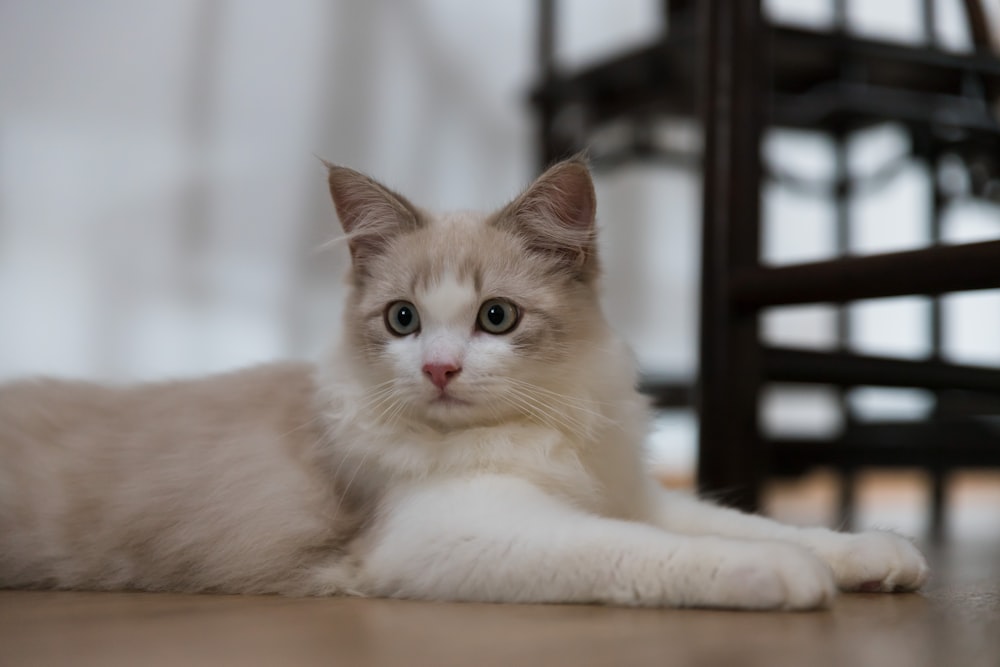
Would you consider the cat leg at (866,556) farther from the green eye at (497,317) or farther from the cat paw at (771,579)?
the green eye at (497,317)

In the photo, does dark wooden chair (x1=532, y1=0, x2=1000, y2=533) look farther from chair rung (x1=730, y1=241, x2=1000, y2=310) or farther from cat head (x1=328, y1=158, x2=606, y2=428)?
cat head (x1=328, y1=158, x2=606, y2=428)

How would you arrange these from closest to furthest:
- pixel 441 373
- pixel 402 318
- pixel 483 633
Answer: pixel 483 633 < pixel 441 373 < pixel 402 318

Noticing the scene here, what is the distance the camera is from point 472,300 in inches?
48.3

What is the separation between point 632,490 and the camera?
1304 millimetres

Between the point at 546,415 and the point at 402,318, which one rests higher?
the point at 402,318

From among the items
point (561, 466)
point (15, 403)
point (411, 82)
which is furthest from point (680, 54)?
point (15, 403)

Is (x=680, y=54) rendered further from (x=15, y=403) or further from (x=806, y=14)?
(x=15, y=403)

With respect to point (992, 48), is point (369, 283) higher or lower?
lower

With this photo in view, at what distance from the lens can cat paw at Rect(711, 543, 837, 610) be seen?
0.94m

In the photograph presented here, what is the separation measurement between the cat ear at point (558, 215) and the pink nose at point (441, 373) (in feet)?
0.80

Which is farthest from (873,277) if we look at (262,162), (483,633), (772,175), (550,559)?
(262,162)

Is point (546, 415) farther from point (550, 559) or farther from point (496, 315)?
point (550, 559)

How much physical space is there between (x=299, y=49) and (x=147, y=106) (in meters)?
0.55

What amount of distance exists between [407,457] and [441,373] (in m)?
0.13
